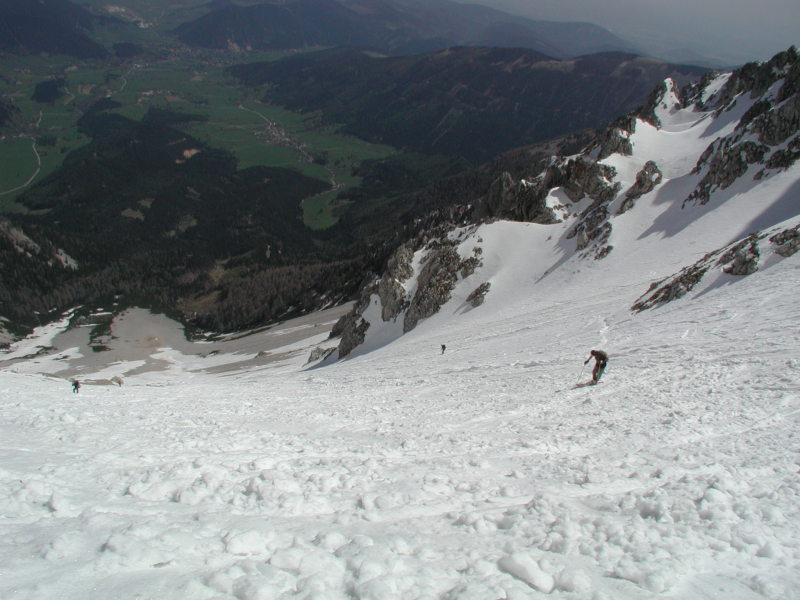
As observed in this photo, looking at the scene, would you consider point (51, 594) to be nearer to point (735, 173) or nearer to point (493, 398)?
point (493, 398)

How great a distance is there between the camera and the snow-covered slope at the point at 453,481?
6391mm

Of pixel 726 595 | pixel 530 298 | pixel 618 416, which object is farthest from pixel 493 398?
pixel 530 298

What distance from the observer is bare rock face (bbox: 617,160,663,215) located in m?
63.6

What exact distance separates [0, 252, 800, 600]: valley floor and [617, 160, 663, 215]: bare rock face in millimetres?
48316

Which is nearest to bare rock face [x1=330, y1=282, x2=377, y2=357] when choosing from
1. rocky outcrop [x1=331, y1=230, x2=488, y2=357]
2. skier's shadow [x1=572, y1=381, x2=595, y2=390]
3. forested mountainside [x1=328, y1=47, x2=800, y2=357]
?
rocky outcrop [x1=331, y1=230, x2=488, y2=357]

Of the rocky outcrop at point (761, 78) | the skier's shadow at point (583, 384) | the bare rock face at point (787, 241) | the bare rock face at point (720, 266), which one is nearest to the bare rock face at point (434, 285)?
the bare rock face at point (720, 266)

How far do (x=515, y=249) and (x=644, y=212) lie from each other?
17.4 meters

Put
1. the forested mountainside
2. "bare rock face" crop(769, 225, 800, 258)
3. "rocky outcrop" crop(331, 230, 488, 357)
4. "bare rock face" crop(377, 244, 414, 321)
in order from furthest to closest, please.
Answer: "bare rock face" crop(377, 244, 414, 321)
"rocky outcrop" crop(331, 230, 488, 357)
the forested mountainside
"bare rock face" crop(769, 225, 800, 258)

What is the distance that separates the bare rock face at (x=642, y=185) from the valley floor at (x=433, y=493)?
48.3 meters

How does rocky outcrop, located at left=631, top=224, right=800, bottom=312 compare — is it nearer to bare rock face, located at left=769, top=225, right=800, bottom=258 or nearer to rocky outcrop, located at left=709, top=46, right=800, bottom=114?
bare rock face, located at left=769, top=225, right=800, bottom=258

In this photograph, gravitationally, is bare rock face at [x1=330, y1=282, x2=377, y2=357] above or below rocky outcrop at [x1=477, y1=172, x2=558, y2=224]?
below

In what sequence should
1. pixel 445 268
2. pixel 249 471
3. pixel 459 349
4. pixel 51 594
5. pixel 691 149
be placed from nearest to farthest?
pixel 51 594 → pixel 249 471 → pixel 459 349 → pixel 445 268 → pixel 691 149

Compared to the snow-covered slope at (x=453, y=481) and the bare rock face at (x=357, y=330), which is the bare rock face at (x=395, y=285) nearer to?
the bare rock face at (x=357, y=330)

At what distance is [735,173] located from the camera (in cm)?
5600
